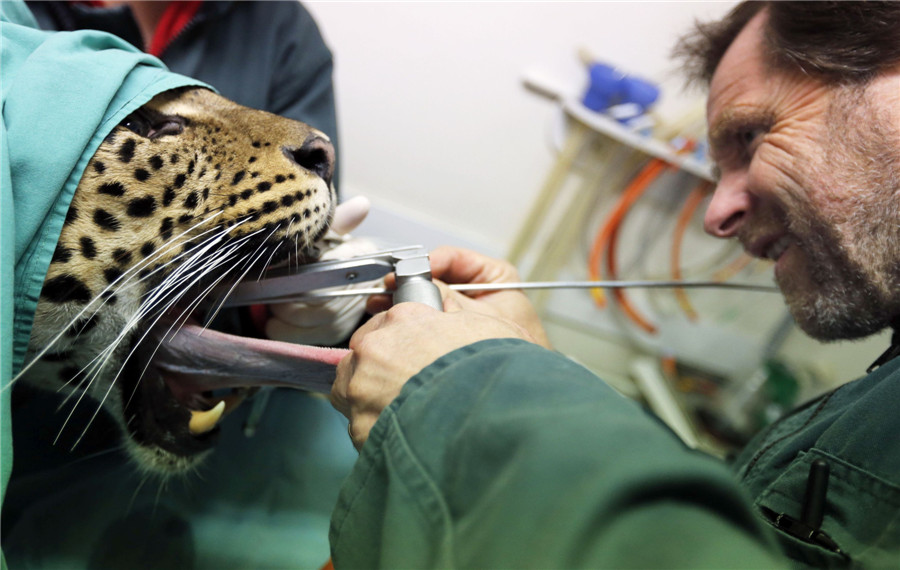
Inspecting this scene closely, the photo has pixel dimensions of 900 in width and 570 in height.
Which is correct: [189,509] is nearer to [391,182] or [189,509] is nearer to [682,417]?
[391,182]

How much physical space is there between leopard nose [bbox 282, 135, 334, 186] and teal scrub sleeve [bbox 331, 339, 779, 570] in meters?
0.41

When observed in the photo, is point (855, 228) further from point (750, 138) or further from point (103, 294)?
point (103, 294)

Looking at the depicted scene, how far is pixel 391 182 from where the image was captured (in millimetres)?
2066

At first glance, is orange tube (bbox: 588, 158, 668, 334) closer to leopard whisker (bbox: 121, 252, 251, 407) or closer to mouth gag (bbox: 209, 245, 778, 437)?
mouth gag (bbox: 209, 245, 778, 437)

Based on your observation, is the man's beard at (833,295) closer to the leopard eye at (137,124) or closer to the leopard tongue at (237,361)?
the leopard tongue at (237,361)

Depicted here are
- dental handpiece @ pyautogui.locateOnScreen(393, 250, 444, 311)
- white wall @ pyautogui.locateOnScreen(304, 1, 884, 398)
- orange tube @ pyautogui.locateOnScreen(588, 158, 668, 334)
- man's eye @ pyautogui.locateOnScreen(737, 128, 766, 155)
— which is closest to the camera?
dental handpiece @ pyautogui.locateOnScreen(393, 250, 444, 311)

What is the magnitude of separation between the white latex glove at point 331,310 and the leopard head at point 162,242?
0.04m

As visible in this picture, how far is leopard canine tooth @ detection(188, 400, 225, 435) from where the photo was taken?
65 cm

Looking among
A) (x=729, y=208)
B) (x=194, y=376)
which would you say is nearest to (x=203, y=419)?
(x=194, y=376)

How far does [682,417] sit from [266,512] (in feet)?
5.82

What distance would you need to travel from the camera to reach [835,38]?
0.72 m

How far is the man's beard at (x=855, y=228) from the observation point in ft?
2.17

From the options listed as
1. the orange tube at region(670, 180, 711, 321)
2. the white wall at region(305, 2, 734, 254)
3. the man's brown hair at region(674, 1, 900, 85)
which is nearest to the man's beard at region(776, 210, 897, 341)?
the man's brown hair at region(674, 1, 900, 85)

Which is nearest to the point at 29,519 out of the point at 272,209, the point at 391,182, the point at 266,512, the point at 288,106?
the point at 266,512
